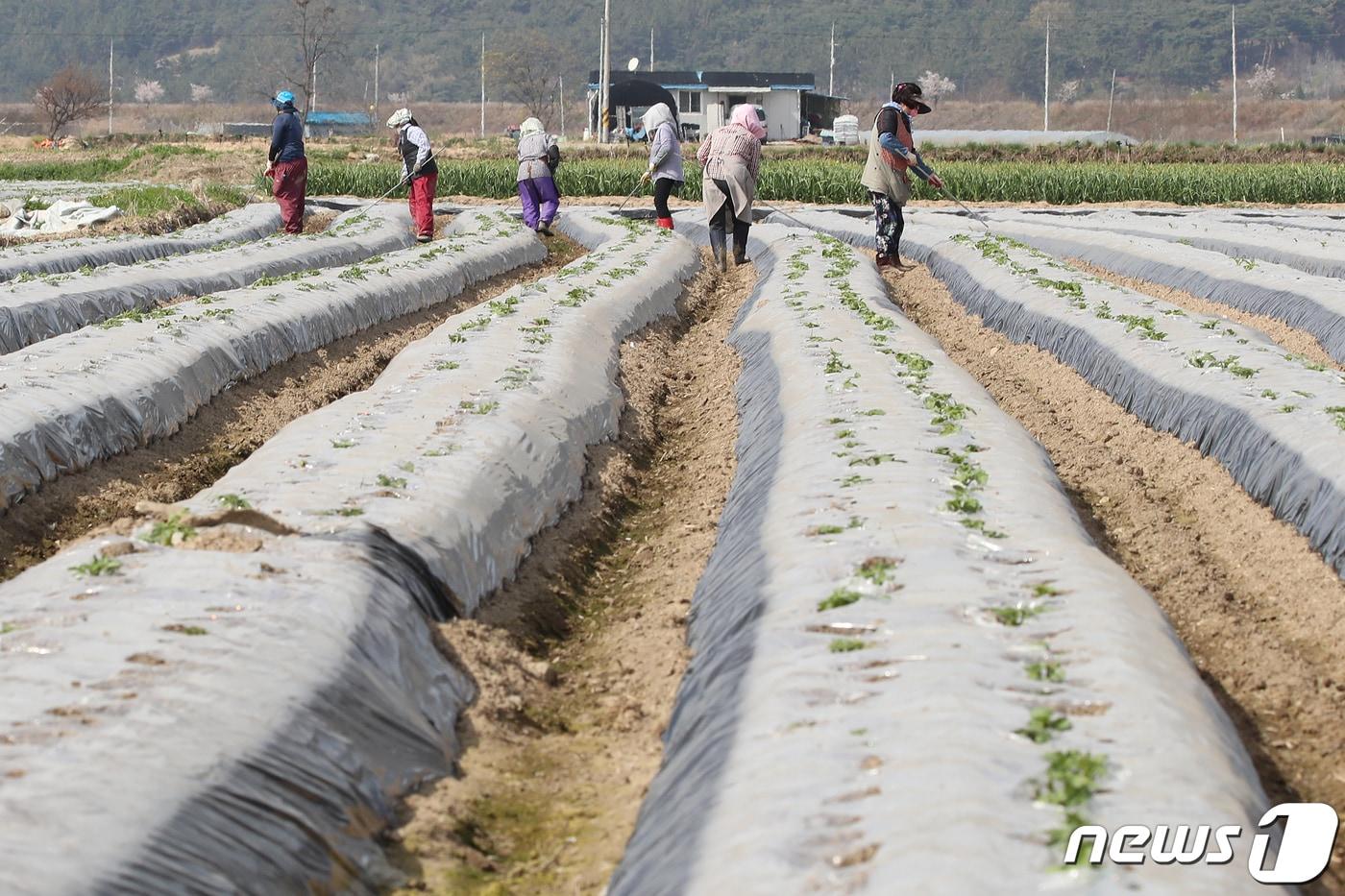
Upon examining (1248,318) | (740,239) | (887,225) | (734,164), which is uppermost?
(734,164)

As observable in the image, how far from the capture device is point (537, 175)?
19.8 meters

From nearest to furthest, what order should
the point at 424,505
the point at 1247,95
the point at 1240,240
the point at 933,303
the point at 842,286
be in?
1. the point at 424,505
2. the point at 842,286
3. the point at 933,303
4. the point at 1240,240
5. the point at 1247,95

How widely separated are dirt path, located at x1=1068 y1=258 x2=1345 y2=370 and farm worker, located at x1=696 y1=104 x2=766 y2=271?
389 cm

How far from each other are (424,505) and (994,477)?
232 centimetres

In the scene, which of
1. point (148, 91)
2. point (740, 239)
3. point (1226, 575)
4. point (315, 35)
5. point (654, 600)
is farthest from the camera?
point (148, 91)

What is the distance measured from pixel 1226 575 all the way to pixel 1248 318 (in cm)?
730

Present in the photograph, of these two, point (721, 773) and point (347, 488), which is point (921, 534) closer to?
point (721, 773)

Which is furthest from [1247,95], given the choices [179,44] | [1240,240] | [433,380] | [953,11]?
[433,380]

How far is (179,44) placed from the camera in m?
157

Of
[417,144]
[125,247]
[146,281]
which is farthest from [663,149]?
[146,281]

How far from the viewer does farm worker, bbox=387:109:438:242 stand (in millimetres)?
18422

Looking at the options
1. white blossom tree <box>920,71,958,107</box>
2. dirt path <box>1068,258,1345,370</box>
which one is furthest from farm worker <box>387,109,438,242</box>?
white blossom tree <box>920,71,958,107</box>

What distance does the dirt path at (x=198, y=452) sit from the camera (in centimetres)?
698

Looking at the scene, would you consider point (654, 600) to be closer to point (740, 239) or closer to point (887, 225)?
point (887, 225)
